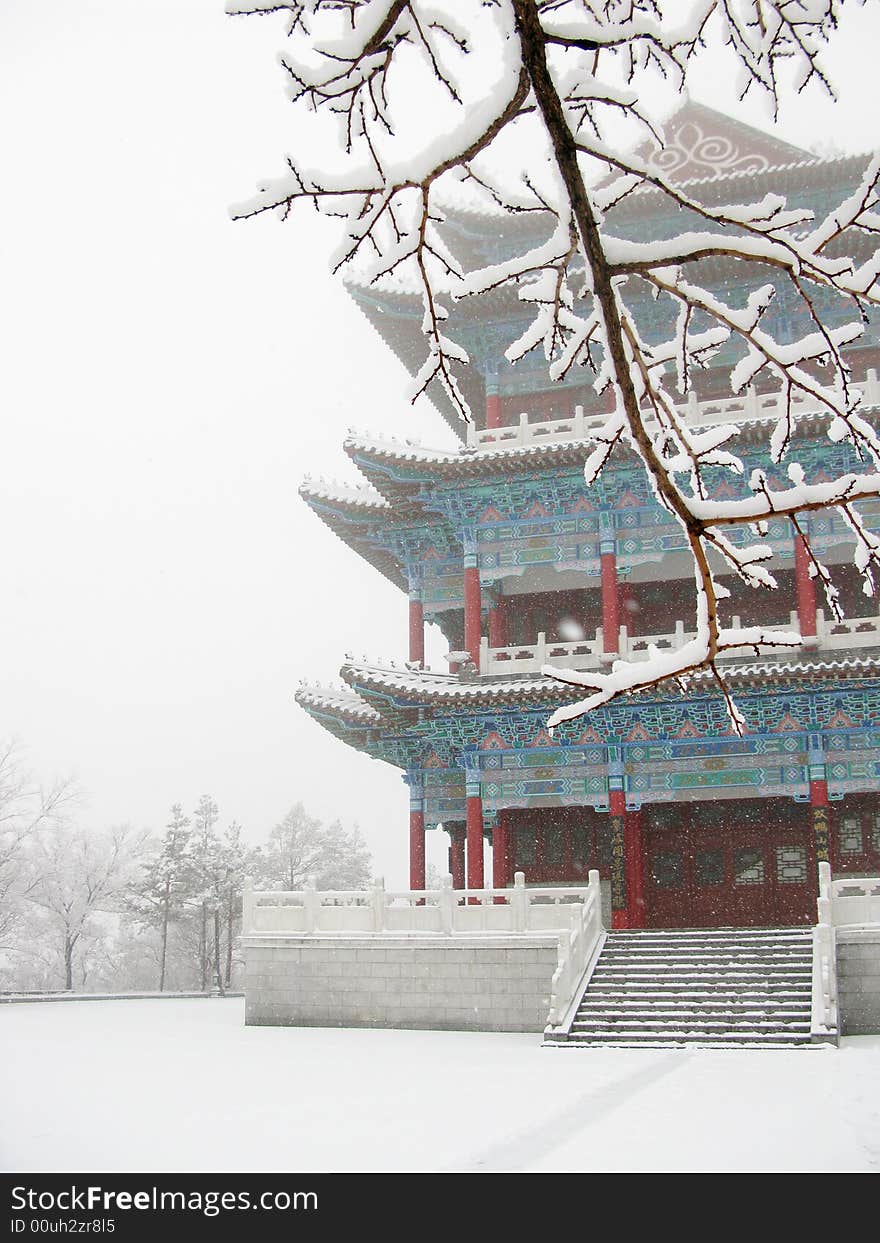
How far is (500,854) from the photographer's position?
1873 cm

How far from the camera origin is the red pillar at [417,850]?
63.2ft

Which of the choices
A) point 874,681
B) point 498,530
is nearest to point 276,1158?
point 874,681

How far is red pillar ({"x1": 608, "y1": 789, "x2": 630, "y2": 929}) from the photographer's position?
17.8 meters

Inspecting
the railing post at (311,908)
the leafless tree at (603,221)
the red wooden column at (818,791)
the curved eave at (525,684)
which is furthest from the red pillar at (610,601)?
the leafless tree at (603,221)

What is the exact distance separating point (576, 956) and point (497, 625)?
7042 millimetres

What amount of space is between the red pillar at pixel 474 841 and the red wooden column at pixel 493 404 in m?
6.75

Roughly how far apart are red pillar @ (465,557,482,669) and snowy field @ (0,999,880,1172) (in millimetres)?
6840

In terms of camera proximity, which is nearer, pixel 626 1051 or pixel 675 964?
pixel 626 1051

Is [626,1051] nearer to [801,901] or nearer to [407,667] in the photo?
[801,901]

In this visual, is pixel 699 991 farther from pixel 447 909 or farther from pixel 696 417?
pixel 696 417

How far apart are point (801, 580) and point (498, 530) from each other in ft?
16.3

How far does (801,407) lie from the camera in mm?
18828

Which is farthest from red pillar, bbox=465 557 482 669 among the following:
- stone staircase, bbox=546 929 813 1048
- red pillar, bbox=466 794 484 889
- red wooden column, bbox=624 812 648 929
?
stone staircase, bbox=546 929 813 1048

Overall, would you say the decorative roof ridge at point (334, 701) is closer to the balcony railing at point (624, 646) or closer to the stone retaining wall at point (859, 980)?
the balcony railing at point (624, 646)
